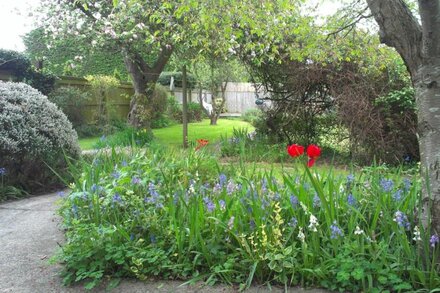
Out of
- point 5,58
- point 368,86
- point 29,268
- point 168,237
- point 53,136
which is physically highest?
point 5,58

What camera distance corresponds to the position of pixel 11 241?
10.8 ft

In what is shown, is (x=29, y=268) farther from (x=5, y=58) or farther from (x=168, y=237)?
(x=5, y=58)

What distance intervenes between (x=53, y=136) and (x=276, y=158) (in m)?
3.96

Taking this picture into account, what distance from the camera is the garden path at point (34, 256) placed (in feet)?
8.01

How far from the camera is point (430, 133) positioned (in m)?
2.32

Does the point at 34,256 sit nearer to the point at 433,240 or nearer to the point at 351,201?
the point at 351,201

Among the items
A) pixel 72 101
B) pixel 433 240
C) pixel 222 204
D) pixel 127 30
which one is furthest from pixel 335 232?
pixel 72 101

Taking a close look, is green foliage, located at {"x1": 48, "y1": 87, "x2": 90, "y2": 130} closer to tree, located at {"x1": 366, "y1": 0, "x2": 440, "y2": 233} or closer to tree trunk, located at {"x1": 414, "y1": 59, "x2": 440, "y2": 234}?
tree, located at {"x1": 366, "y1": 0, "x2": 440, "y2": 233}

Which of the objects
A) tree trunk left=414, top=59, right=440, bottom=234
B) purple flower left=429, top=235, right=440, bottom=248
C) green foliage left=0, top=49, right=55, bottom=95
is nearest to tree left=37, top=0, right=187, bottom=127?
green foliage left=0, top=49, right=55, bottom=95

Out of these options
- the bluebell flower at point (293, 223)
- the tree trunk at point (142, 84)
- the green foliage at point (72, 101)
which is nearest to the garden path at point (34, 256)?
the bluebell flower at point (293, 223)

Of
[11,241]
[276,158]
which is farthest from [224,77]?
[11,241]

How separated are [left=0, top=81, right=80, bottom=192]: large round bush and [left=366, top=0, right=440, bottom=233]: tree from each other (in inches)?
155

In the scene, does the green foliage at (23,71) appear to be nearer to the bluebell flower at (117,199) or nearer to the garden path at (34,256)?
the garden path at (34,256)

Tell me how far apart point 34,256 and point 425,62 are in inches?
111
